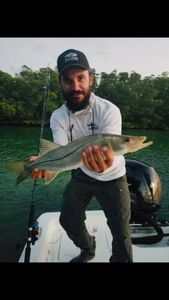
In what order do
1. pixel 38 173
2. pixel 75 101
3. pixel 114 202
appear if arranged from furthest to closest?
pixel 75 101
pixel 114 202
pixel 38 173

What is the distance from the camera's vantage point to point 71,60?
3.84 metres

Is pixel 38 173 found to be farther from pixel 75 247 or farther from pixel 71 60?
pixel 75 247

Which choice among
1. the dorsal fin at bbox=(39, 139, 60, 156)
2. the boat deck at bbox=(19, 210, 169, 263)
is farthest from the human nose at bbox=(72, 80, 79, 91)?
the boat deck at bbox=(19, 210, 169, 263)

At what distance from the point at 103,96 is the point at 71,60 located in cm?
5984

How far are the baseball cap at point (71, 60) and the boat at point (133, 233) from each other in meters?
2.34

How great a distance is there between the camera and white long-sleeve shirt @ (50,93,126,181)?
150 inches

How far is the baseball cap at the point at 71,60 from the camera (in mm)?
3830

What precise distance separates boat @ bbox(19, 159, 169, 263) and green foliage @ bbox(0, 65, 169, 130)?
164 feet

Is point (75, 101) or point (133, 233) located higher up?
point (75, 101)

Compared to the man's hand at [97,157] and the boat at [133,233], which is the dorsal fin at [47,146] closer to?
the man's hand at [97,157]

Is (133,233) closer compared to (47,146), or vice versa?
(47,146)

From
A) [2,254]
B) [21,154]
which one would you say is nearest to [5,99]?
[21,154]

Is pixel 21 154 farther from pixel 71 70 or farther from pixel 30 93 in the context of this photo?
pixel 30 93

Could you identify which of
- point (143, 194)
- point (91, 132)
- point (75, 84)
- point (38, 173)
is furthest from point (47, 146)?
point (143, 194)
